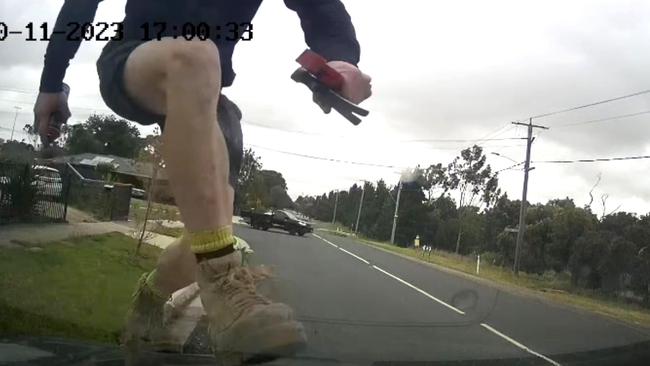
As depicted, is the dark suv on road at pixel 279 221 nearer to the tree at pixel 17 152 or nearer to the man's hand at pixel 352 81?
the man's hand at pixel 352 81

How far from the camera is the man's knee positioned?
267 centimetres

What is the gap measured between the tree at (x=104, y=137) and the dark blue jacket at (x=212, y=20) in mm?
309

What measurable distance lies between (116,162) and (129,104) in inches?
60.5

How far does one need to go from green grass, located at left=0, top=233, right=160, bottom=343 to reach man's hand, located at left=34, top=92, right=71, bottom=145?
861 millimetres

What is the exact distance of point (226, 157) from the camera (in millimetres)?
2986

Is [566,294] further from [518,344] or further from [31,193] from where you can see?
[31,193]

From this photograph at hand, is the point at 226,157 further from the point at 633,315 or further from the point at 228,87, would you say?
the point at 633,315

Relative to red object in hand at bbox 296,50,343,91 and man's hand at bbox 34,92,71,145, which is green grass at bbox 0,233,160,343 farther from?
red object in hand at bbox 296,50,343,91

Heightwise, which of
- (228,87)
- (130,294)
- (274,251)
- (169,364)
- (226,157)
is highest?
(228,87)

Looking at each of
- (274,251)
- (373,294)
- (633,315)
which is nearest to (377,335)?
(274,251)

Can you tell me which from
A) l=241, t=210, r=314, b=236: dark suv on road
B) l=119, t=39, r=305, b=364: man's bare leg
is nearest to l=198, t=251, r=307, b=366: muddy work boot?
l=119, t=39, r=305, b=364: man's bare leg

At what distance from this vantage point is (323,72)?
319cm

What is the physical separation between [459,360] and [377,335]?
0.63m

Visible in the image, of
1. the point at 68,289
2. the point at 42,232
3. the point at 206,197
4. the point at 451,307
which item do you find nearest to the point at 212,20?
the point at 206,197
